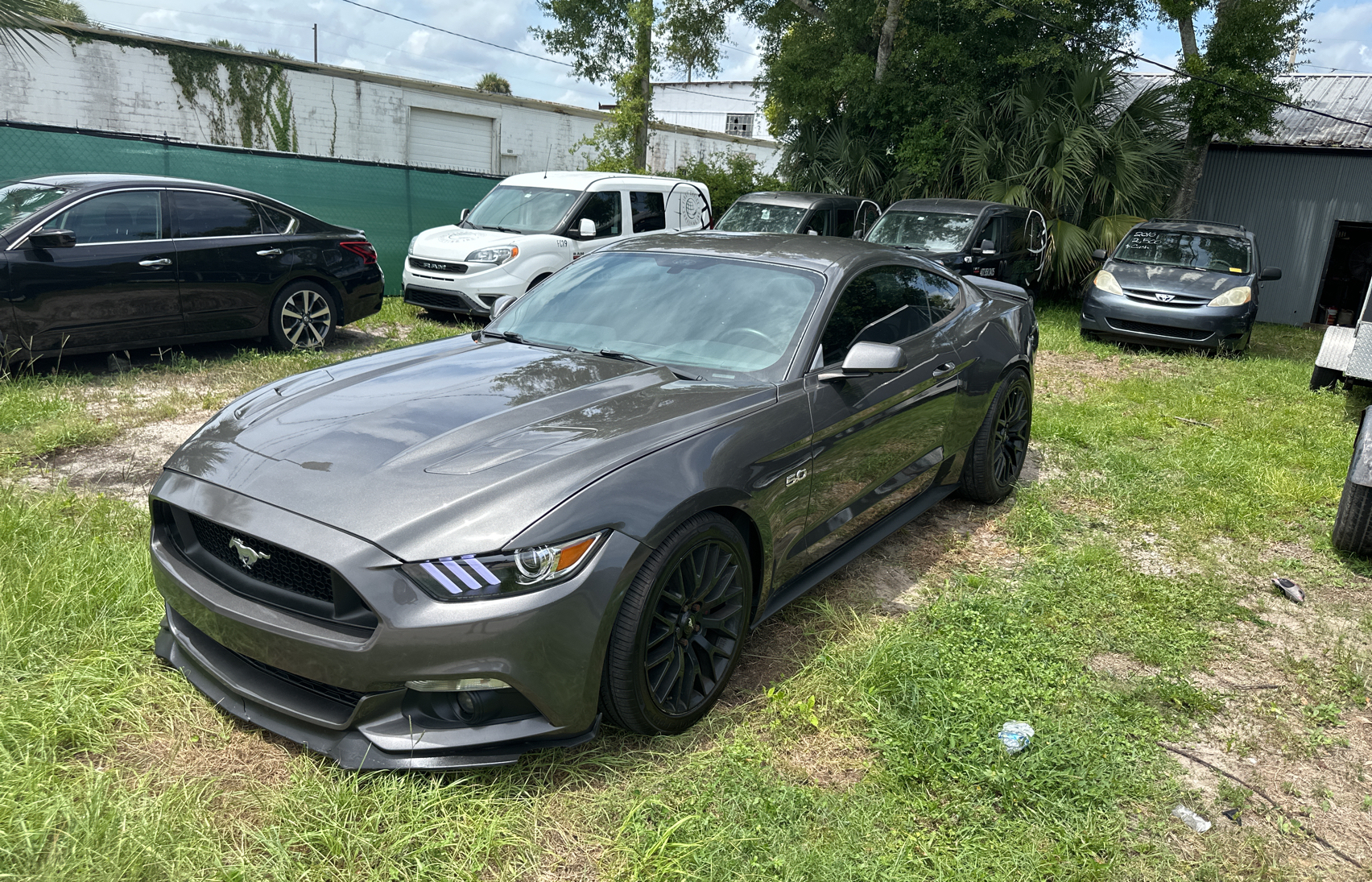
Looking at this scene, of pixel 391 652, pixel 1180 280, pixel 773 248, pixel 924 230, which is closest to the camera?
pixel 391 652

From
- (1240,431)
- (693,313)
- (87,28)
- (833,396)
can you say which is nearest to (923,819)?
(833,396)

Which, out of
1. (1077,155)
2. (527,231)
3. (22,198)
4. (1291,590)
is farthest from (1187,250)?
(22,198)

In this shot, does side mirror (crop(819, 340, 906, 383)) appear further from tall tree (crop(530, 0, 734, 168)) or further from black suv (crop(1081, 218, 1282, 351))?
tall tree (crop(530, 0, 734, 168))

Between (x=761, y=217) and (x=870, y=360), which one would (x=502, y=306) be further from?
(x=761, y=217)

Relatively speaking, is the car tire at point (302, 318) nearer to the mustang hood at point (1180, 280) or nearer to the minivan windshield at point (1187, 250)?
the mustang hood at point (1180, 280)

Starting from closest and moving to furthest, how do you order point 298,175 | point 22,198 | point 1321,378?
point 22,198 < point 1321,378 < point 298,175

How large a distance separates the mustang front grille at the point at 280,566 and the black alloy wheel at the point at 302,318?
604 cm

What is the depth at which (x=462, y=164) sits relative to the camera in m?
24.7

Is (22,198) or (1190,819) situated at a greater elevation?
(22,198)

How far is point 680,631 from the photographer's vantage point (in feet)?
9.28

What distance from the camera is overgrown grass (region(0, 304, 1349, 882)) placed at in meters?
2.37

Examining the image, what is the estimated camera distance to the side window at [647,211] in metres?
11.5

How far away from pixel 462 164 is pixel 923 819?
2458 centimetres

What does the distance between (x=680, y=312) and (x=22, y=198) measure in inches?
240
